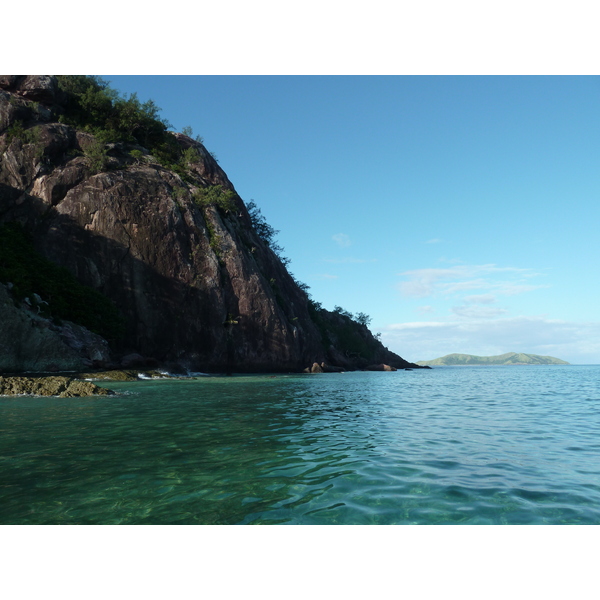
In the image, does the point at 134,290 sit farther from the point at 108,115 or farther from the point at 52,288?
the point at 108,115

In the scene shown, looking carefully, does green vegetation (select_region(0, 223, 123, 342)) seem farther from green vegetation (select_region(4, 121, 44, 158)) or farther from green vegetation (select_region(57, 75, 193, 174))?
green vegetation (select_region(57, 75, 193, 174))

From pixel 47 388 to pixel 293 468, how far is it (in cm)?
1543

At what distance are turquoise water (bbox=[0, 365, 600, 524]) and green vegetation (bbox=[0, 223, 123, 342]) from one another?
20.3 m

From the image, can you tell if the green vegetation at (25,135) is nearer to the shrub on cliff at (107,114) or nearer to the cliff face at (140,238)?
the cliff face at (140,238)

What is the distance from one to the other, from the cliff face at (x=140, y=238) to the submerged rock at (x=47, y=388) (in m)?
18.8

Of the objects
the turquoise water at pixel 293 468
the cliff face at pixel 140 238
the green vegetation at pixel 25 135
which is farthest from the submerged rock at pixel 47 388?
the green vegetation at pixel 25 135

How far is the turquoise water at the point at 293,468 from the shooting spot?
17.1 feet

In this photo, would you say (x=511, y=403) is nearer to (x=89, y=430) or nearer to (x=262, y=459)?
(x=262, y=459)

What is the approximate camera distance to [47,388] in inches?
722

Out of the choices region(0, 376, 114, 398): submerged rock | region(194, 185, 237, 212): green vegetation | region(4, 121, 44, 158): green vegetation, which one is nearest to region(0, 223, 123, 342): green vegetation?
region(4, 121, 44, 158): green vegetation

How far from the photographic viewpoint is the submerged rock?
18.0 metres

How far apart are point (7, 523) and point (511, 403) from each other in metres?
18.7

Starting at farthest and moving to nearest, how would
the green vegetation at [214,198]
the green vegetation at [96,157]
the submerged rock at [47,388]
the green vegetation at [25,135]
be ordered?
the green vegetation at [214,198] → the green vegetation at [96,157] → the green vegetation at [25,135] → the submerged rock at [47,388]
